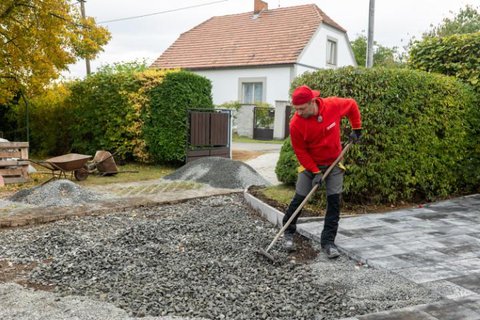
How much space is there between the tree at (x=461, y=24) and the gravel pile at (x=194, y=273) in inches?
889

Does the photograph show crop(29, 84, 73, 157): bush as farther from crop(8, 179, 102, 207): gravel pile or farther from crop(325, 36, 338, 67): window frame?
crop(325, 36, 338, 67): window frame

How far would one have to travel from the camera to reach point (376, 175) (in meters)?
6.47

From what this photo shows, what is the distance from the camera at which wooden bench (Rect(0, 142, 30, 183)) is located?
29.8 ft

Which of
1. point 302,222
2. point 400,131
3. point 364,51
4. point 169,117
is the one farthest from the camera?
point 364,51

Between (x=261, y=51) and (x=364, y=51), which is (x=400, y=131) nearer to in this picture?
(x=261, y=51)

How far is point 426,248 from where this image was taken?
4.86m

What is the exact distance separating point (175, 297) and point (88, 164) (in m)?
6.85

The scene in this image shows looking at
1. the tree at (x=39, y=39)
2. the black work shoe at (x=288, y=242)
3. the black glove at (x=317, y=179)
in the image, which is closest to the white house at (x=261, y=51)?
the tree at (x=39, y=39)

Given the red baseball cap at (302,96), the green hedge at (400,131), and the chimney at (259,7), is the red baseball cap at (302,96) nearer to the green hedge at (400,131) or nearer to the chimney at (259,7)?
the green hedge at (400,131)

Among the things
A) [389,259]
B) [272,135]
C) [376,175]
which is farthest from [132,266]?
[272,135]

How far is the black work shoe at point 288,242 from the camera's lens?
196 inches

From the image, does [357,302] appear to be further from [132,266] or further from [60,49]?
[60,49]

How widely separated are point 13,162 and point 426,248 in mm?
7873

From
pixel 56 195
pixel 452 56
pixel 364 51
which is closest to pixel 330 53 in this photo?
pixel 364 51
